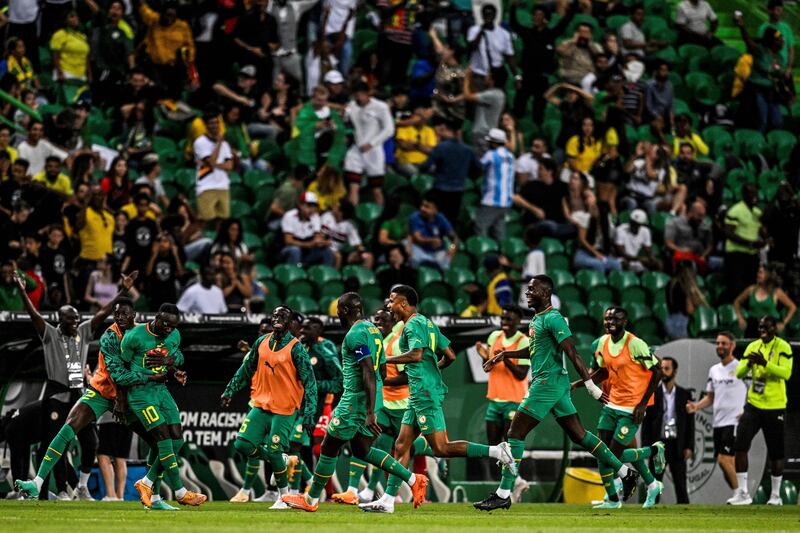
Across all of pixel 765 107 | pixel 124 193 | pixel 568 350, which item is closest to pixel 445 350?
pixel 568 350

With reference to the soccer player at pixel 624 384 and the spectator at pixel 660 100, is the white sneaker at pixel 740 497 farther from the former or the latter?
the spectator at pixel 660 100

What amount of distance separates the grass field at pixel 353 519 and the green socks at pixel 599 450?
54 centimetres

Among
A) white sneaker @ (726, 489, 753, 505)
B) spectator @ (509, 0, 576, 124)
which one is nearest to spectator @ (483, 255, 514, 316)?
white sneaker @ (726, 489, 753, 505)

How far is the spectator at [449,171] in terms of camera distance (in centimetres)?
2338

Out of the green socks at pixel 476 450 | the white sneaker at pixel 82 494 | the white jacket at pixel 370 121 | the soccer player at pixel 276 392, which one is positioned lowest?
the white sneaker at pixel 82 494

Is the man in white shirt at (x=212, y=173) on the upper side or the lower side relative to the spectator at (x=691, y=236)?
upper

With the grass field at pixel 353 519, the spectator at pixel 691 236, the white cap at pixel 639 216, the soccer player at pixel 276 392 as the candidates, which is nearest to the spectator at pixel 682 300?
the spectator at pixel 691 236

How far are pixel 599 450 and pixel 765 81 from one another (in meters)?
15.5

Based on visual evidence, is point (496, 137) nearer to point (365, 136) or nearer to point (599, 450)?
point (365, 136)

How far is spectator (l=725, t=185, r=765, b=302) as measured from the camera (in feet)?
79.6

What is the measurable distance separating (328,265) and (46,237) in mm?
4386

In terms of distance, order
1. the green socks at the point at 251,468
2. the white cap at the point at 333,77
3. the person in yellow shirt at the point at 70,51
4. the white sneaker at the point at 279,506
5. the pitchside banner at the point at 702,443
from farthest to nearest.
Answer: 1. the white cap at the point at 333,77
2. the person in yellow shirt at the point at 70,51
3. the pitchside banner at the point at 702,443
4. the green socks at the point at 251,468
5. the white sneaker at the point at 279,506

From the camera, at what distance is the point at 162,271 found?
2003 centimetres

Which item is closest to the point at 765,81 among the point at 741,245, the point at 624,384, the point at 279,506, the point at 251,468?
the point at 741,245
